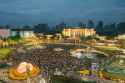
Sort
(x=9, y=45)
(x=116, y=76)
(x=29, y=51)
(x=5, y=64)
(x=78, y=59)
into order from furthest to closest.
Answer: (x=9, y=45), (x=29, y=51), (x=78, y=59), (x=5, y=64), (x=116, y=76)

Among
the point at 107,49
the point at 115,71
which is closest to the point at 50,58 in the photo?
the point at 107,49

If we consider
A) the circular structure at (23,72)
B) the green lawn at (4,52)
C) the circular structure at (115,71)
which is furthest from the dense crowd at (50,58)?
the circular structure at (23,72)

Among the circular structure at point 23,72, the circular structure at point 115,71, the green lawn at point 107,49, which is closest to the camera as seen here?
the circular structure at point 23,72

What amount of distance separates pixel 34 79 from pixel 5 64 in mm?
14716

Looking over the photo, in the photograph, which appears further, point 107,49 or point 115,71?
point 107,49

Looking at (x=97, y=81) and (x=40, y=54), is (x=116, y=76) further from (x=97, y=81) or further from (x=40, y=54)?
(x=40, y=54)

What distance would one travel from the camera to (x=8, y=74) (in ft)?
131

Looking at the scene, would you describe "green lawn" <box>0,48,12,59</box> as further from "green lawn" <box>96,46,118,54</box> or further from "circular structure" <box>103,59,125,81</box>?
"circular structure" <box>103,59,125,81</box>

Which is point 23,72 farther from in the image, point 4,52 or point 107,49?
point 107,49

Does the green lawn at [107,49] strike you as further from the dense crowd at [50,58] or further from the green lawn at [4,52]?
the green lawn at [4,52]

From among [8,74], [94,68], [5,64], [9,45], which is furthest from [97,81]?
[9,45]

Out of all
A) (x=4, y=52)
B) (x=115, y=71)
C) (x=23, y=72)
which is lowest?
(x=115, y=71)

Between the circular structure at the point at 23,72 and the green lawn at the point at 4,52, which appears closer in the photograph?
the circular structure at the point at 23,72

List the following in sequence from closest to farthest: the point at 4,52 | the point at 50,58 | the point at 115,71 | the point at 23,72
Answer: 1. the point at 23,72
2. the point at 115,71
3. the point at 50,58
4. the point at 4,52
